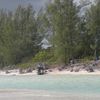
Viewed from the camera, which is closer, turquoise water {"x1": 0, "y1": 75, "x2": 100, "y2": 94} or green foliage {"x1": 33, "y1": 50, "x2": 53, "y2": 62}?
turquoise water {"x1": 0, "y1": 75, "x2": 100, "y2": 94}

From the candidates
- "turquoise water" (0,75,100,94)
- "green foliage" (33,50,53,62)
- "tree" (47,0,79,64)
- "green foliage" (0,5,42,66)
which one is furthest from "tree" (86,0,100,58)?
"turquoise water" (0,75,100,94)

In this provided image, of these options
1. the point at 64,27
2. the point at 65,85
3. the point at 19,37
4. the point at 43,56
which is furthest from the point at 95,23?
the point at 65,85

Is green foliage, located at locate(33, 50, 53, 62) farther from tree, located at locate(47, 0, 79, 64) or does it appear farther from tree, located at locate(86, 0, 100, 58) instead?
tree, located at locate(86, 0, 100, 58)

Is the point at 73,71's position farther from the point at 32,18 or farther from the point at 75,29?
the point at 32,18

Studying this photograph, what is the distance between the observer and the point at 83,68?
4416 cm

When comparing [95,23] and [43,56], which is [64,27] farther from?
[43,56]

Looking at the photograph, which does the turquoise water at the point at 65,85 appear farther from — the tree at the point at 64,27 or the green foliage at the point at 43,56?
the green foliage at the point at 43,56

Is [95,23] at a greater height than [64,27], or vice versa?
[95,23]

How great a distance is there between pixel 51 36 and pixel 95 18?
26.8ft

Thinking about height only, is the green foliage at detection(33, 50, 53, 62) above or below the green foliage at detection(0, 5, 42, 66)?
below

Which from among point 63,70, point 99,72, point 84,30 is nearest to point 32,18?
point 84,30

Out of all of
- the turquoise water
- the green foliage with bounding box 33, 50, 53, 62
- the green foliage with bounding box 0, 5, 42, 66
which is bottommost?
the turquoise water

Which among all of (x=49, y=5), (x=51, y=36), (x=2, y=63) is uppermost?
(x=49, y=5)

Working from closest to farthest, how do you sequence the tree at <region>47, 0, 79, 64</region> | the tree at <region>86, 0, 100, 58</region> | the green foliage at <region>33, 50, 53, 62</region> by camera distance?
1. the tree at <region>86, 0, 100, 58</region>
2. the tree at <region>47, 0, 79, 64</region>
3. the green foliage at <region>33, 50, 53, 62</region>
